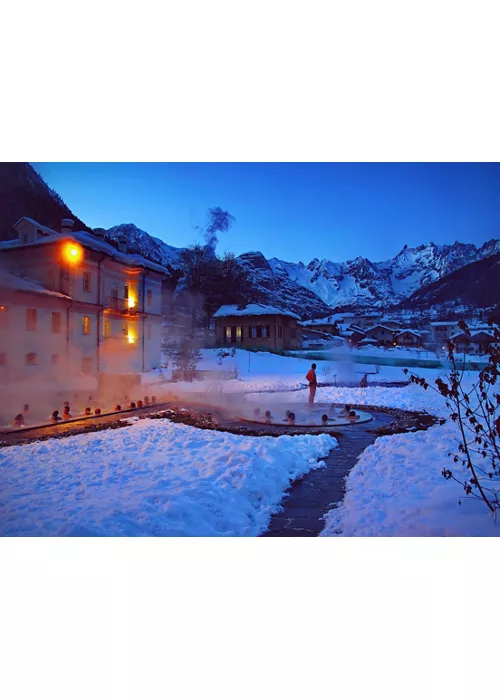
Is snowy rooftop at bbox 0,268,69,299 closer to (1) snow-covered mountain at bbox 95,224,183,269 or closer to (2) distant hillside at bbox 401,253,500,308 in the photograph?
(1) snow-covered mountain at bbox 95,224,183,269

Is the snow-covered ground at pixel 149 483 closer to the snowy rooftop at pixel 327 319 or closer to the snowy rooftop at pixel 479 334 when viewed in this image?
the snowy rooftop at pixel 479 334

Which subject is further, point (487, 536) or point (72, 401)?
point (72, 401)

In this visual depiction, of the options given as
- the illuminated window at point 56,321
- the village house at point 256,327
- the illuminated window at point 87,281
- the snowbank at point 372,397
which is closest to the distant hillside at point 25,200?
the illuminated window at point 87,281

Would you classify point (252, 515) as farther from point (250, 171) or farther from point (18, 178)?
point (18, 178)

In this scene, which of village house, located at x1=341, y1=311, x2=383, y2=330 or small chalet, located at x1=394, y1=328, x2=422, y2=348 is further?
village house, located at x1=341, y1=311, x2=383, y2=330

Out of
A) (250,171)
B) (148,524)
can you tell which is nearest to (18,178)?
(250,171)

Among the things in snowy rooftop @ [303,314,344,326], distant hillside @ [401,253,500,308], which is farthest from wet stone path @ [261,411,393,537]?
snowy rooftop @ [303,314,344,326]
